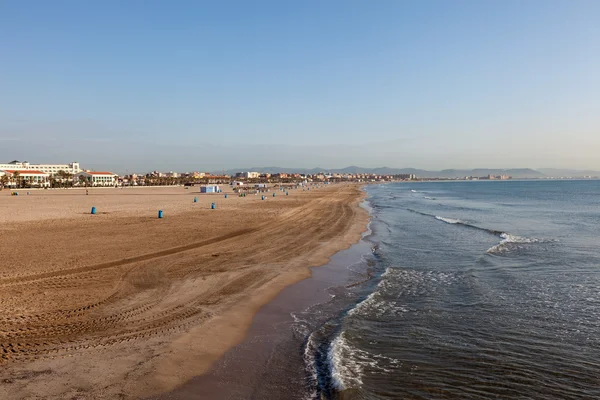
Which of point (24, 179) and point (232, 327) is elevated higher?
point (24, 179)

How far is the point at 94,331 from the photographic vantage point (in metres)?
8.04

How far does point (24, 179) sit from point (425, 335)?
136872 mm

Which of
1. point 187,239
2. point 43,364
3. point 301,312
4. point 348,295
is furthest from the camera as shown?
point 187,239

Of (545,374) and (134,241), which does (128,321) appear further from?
(134,241)

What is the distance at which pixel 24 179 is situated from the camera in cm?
11700

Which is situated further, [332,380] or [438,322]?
[438,322]

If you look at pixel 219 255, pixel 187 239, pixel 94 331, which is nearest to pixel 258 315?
pixel 94 331

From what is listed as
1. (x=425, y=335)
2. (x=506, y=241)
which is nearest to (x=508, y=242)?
(x=506, y=241)

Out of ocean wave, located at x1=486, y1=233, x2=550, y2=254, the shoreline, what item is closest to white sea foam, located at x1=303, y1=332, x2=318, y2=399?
the shoreline

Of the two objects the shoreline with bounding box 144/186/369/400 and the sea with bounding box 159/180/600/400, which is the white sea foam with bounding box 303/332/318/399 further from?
the shoreline with bounding box 144/186/369/400

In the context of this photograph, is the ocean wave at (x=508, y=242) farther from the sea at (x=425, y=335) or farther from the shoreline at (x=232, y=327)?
the shoreline at (x=232, y=327)

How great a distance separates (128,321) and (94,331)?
764 mm

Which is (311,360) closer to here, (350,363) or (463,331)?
(350,363)

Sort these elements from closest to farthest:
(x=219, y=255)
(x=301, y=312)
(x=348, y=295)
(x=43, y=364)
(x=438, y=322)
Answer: (x=43, y=364), (x=438, y=322), (x=301, y=312), (x=348, y=295), (x=219, y=255)
